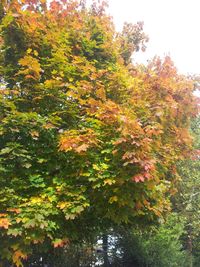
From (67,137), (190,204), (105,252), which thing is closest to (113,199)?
(67,137)

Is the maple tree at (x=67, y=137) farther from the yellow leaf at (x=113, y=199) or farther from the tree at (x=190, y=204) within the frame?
the tree at (x=190, y=204)

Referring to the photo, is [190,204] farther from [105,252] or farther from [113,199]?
[113,199]

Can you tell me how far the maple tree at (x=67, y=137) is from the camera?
6.26 m

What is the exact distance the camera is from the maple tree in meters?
6.26

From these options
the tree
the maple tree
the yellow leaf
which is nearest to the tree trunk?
the tree

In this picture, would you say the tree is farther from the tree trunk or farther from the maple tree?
the maple tree

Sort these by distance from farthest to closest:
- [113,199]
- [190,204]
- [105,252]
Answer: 1. [190,204]
2. [105,252]
3. [113,199]

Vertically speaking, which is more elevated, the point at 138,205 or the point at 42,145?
Answer: the point at 42,145

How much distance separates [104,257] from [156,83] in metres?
6.48

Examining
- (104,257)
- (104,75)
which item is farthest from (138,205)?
(104,257)

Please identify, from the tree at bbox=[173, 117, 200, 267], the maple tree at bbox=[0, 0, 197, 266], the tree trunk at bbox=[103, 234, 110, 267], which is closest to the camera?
the maple tree at bbox=[0, 0, 197, 266]

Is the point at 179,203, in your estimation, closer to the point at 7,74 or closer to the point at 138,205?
the point at 138,205

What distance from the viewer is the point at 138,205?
6684 millimetres

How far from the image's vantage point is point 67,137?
668cm
